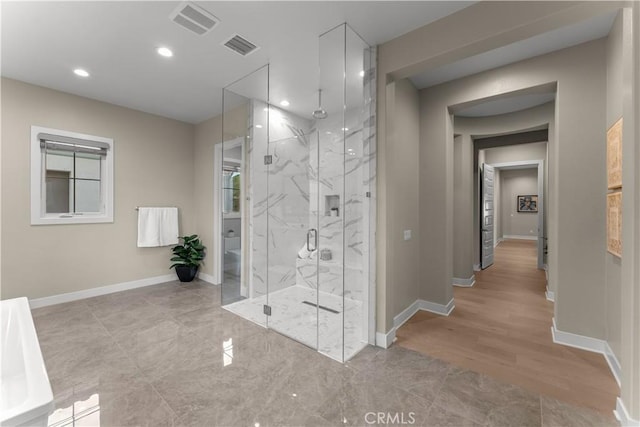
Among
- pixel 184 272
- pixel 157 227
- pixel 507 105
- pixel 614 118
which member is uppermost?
pixel 507 105

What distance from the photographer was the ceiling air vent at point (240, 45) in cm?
252

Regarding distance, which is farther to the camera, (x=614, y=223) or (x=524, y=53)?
(x=524, y=53)

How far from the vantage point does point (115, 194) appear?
4.14m

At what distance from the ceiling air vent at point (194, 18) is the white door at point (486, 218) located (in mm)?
5878

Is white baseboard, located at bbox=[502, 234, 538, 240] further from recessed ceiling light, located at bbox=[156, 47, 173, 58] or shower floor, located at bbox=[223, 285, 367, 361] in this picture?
recessed ceiling light, located at bbox=[156, 47, 173, 58]

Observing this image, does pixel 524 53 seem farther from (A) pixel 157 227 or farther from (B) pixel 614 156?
(A) pixel 157 227

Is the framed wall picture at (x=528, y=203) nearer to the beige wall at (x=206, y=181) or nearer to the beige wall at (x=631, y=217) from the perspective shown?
the beige wall at (x=631, y=217)

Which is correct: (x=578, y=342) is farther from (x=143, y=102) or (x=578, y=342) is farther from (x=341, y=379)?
(x=143, y=102)

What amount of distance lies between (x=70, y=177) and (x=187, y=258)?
6.71 ft

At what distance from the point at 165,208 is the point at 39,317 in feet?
6.92

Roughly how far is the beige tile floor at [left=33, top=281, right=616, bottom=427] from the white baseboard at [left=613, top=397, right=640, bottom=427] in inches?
2.3

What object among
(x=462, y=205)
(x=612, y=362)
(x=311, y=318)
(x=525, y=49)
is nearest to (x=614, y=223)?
(x=612, y=362)

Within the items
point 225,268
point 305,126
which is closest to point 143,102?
point 305,126

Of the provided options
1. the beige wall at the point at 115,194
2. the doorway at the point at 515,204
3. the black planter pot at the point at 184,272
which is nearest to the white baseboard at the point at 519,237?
the doorway at the point at 515,204
